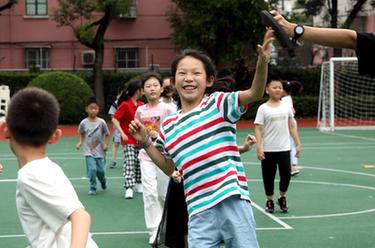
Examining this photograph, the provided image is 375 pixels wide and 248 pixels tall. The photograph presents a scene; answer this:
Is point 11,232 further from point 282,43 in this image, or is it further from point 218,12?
point 218,12

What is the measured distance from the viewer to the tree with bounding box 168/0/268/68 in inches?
1208

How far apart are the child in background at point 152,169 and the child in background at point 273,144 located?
4.83 ft

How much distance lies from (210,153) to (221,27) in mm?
27000

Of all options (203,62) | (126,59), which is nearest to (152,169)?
(203,62)

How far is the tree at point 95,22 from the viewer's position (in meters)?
29.5

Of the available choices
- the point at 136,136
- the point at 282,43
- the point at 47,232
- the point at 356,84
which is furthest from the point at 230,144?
the point at 356,84

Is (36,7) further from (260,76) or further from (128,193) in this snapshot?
(260,76)

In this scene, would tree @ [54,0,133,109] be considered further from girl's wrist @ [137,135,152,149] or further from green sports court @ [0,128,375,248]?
girl's wrist @ [137,135,152,149]

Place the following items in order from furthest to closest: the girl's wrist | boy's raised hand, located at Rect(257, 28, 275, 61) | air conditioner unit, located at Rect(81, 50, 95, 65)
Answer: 1. air conditioner unit, located at Rect(81, 50, 95, 65)
2. the girl's wrist
3. boy's raised hand, located at Rect(257, 28, 275, 61)

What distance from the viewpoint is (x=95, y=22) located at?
30.6m

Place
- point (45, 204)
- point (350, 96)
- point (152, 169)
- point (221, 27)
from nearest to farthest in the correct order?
point (45, 204), point (152, 169), point (350, 96), point (221, 27)

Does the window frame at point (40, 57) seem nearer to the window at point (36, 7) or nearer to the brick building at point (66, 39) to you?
the brick building at point (66, 39)

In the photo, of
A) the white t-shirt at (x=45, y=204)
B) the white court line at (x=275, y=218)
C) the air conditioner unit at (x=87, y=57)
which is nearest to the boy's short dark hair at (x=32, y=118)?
the white t-shirt at (x=45, y=204)

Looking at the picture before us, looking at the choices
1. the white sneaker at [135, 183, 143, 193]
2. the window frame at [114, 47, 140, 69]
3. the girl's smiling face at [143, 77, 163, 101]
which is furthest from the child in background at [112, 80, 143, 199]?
the window frame at [114, 47, 140, 69]
